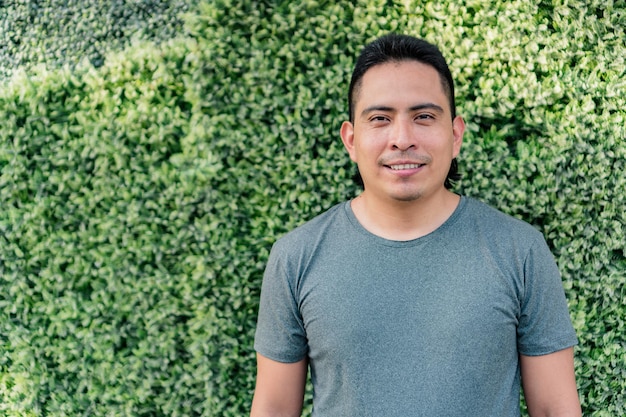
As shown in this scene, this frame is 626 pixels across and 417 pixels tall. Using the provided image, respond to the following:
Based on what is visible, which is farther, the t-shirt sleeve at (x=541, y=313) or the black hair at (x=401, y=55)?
the black hair at (x=401, y=55)

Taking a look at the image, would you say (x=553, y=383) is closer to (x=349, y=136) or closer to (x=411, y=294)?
(x=411, y=294)

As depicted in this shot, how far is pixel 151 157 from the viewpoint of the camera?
326 cm

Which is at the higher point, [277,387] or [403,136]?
[403,136]

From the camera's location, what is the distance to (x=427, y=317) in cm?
204

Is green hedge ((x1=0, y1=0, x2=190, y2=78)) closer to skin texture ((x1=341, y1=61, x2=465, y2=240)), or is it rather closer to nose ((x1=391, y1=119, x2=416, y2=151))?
skin texture ((x1=341, y1=61, x2=465, y2=240))

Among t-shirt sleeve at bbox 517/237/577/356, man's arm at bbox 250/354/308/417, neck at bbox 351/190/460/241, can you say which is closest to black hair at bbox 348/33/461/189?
neck at bbox 351/190/460/241

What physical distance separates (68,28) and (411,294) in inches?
119

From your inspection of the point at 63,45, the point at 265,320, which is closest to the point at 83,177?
the point at 63,45

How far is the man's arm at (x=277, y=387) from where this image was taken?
2264 mm

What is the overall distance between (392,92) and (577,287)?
5.58ft

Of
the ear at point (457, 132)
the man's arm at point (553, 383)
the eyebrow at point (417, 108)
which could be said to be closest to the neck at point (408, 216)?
the ear at point (457, 132)

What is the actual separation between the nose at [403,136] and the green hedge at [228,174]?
1.08m

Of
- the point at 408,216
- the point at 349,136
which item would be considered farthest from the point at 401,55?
the point at 408,216

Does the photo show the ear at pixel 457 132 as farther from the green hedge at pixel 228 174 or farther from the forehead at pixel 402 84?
the green hedge at pixel 228 174
